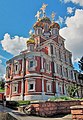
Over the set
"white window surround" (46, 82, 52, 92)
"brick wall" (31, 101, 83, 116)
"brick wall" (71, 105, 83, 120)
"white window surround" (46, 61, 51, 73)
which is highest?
"white window surround" (46, 61, 51, 73)

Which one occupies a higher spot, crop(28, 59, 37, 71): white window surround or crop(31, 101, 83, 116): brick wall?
crop(28, 59, 37, 71): white window surround

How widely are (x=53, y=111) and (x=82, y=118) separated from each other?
762 cm

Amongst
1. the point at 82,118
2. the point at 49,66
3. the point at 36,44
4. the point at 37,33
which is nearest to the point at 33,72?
the point at 49,66

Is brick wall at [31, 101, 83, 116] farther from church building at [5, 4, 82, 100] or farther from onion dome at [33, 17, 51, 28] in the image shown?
→ onion dome at [33, 17, 51, 28]

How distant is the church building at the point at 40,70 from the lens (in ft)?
101

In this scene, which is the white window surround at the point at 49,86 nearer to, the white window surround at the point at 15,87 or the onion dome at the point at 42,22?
the white window surround at the point at 15,87

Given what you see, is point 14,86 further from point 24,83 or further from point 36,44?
point 36,44

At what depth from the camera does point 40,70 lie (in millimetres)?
31328

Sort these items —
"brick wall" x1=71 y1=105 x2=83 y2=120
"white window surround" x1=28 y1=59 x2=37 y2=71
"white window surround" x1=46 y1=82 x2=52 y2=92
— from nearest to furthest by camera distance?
"brick wall" x1=71 y1=105 x2=83 y2=120, "white window surround" x1=28 y1=59 x2=37 y2=71, "white window surround" x1=46 y1=82 x2=52 y2=92

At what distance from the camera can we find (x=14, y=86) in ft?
110

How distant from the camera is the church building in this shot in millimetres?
30734

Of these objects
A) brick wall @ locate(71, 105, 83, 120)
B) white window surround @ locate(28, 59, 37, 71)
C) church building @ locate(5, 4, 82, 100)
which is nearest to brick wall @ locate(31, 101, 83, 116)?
brick wall @ locate(71, 105, 83, 120)

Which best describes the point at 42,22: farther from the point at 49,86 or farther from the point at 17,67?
the point at 49,86

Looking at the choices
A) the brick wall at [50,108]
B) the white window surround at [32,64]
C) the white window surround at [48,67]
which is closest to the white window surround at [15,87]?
the white window surround at [32,64]
